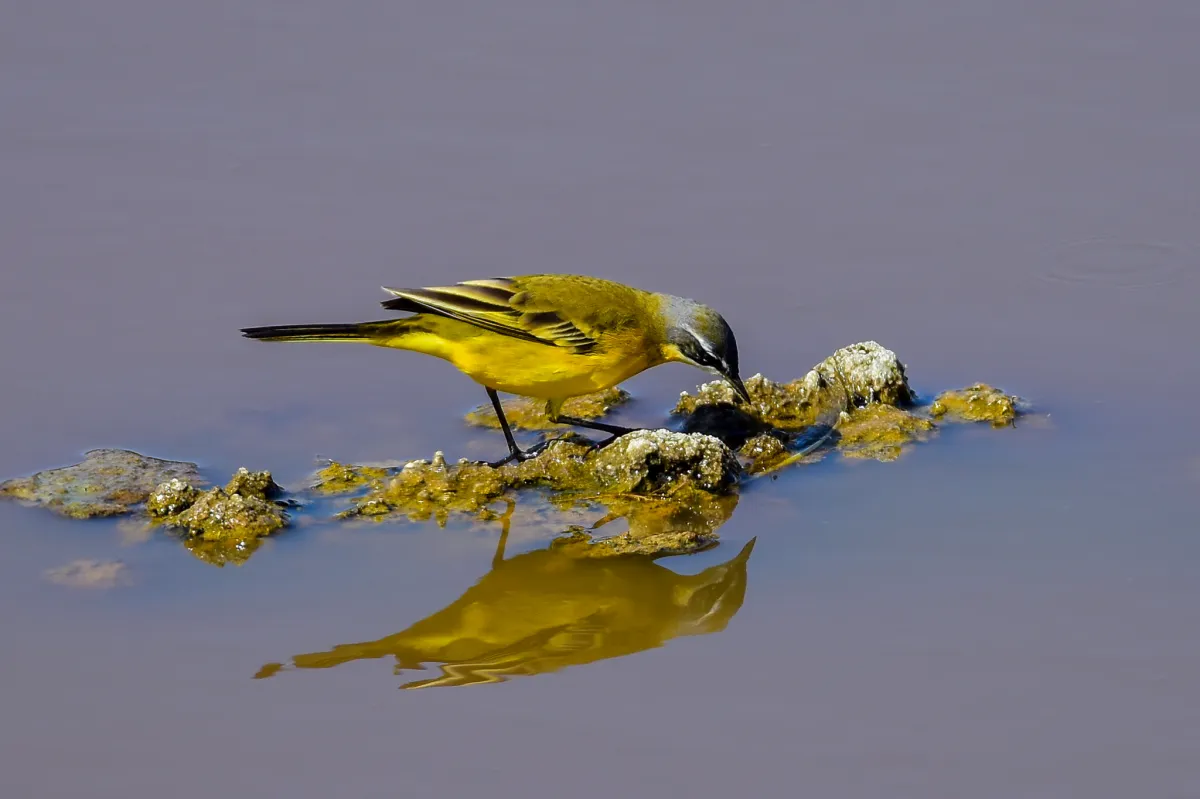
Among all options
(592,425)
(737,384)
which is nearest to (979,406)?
(737,384)

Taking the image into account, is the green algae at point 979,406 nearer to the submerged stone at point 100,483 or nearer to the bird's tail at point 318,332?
the bird's tail at point 318,332

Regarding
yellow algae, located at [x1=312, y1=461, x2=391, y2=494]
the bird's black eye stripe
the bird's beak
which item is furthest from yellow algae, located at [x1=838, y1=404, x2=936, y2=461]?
yellow algae, located at [x1=312, y1=461, x2=391, y2=494]

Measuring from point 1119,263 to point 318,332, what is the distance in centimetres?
532

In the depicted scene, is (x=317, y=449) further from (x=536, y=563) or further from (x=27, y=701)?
(x=27, y=701)

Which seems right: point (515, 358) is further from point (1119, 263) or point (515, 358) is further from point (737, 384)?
point (1119, 263)

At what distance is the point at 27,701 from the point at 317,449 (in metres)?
2.75

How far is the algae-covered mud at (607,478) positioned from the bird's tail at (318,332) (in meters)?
0.75

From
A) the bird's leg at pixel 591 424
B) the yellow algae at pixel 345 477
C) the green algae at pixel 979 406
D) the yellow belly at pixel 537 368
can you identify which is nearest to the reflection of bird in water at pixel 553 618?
the yellow algae at pixel 345 477

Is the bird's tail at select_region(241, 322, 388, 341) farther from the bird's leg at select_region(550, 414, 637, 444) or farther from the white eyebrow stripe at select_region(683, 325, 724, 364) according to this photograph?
the white eyebrow stripe at select_region(683, 325, 724, 364)

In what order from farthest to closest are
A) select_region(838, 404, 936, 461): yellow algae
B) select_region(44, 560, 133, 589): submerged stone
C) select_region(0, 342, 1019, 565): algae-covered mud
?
1. select_region(838, 404, 936, 461): yellow algae
2. select_region(0, 342, 1019, 565): algae-covered mud
3. select_region(44, 560, 133, 589): submerged stone

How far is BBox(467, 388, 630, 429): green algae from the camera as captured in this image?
9172mm

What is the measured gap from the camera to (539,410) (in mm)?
9461

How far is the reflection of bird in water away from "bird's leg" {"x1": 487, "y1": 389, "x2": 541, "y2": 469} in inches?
43.0

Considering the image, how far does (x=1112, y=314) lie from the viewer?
961 cm
